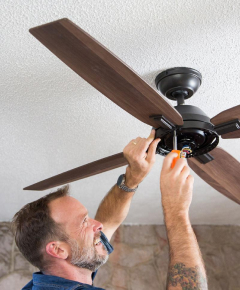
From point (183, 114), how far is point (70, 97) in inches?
22.7

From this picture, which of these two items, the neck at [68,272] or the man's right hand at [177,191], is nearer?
the man's right hand at [177,191]

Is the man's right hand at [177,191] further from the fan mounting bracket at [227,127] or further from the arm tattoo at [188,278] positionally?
the fan mounting bracket at [227,127]

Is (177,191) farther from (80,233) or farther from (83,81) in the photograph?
(83,81)

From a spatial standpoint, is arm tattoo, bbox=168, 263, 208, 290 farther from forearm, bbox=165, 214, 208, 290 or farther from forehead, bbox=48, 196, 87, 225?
forehead, bbox=48, 196, 87, 225

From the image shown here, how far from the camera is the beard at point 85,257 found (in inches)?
54.1

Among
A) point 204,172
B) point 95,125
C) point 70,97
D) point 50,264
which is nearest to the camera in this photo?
point 50,264

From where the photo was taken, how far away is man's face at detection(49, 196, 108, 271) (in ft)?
4.54

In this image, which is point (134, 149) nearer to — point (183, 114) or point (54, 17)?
point (183, 114)

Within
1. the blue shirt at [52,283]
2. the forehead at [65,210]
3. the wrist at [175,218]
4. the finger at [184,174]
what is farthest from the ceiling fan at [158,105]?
the blue shirt at [52,283]

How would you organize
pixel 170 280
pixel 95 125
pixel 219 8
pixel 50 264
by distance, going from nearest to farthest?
pixel 170 280, pixel 219 8, pixel 50 264, pixel 95 125

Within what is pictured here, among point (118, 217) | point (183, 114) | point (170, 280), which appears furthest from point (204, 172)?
point (170, 280)

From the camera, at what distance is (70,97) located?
Result: 1640 mm

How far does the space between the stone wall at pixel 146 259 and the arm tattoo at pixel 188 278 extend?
265 centimetres

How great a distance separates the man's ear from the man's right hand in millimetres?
522
